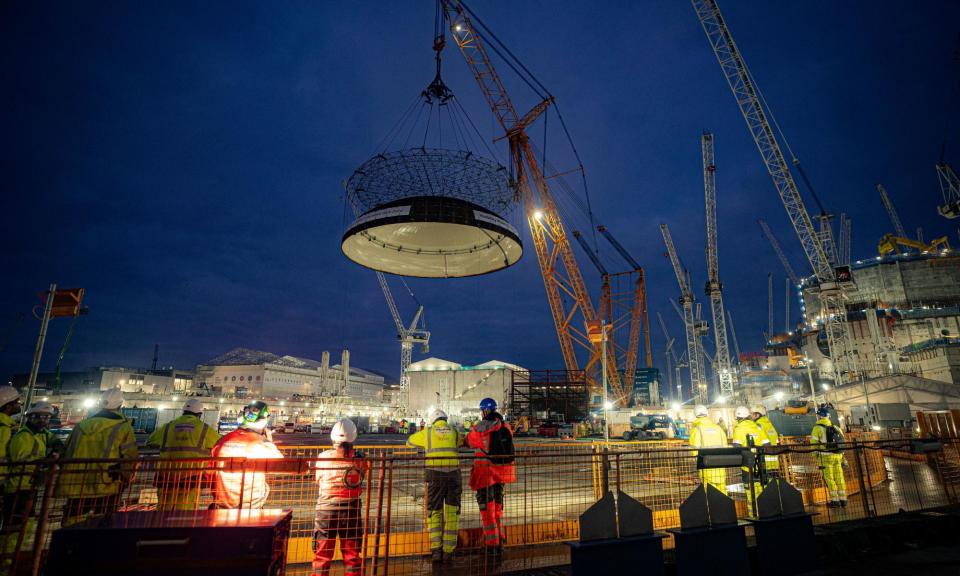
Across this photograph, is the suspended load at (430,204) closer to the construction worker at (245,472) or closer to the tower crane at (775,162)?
the construction worker at (245,472)

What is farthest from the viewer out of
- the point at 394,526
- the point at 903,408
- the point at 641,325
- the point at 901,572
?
the point at 641,325

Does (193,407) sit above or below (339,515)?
above

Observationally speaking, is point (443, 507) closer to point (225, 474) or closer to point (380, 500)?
point (380, 500)

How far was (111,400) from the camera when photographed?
5527 millimetres

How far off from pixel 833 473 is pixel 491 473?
22.0 ft

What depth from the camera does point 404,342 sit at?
3836 inches

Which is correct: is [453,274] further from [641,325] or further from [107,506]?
[641,325]

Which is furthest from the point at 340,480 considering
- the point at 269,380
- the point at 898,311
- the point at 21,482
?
the point at 269,380

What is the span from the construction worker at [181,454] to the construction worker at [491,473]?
322cm

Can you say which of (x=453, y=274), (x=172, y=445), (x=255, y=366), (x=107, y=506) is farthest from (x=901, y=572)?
(x=255, y=366)

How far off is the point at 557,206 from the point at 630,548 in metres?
42.2

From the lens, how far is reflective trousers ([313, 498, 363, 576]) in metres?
4.96

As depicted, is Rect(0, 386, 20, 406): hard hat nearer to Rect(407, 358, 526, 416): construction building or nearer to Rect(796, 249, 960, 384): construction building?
Rect(407, 358, 526, 416): construction building

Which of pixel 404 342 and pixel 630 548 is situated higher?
pixel 404 342
